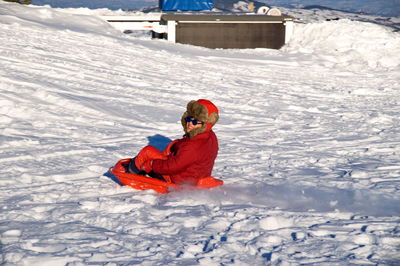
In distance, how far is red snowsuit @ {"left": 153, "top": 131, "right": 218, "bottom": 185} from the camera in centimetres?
429

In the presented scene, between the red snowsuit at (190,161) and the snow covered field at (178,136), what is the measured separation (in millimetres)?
174

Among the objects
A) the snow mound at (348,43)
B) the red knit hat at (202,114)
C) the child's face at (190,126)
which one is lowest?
the child's face at (190,126)

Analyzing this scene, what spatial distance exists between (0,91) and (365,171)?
18.1ft

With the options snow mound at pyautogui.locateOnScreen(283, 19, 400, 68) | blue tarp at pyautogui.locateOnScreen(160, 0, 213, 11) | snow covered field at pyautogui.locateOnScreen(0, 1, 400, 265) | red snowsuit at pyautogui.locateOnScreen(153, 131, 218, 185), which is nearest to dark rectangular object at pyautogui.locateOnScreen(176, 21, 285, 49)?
snow mound at pyautogui.locateOnScreen(283, 19, 400, 68)

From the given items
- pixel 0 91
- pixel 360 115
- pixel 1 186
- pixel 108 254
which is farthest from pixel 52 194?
pixel 360 115

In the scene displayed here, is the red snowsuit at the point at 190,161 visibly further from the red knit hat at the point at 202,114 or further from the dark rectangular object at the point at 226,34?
the dark rectangular object at the point at 226,34

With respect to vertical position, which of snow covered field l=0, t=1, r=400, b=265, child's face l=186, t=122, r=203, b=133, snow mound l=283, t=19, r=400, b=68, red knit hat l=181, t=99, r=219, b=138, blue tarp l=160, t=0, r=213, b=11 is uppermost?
blue tarp l=160, t=0, r=213, b=11

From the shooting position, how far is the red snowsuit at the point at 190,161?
4.29 m

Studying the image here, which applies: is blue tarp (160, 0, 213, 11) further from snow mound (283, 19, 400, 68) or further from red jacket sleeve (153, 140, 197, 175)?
red jacket sleeve (153, 140, 197, 175)

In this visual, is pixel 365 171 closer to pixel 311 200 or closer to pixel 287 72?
pixel 311 200

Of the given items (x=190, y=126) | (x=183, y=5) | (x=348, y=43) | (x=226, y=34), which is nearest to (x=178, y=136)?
(x=190, y=126)

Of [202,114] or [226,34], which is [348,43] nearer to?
[226,34]

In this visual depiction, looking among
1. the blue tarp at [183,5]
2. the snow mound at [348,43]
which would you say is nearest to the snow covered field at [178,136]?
the snow mound at [348,43]

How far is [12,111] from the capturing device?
688cm
